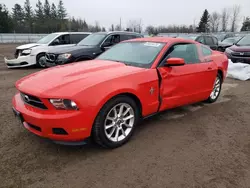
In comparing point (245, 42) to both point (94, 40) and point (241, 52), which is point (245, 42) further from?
point (94, 40)

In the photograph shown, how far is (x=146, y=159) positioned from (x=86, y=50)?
18.9ft

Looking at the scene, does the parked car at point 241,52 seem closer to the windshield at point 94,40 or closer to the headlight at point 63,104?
the windshield at point 94,40

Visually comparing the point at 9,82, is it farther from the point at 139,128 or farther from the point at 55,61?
the point at 139,128

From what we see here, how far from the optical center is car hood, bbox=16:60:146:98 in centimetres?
Result: 272

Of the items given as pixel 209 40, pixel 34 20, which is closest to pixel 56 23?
pixel 34 20

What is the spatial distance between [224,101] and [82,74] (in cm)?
394

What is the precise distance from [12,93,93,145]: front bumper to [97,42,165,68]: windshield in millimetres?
1442

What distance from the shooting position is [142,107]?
3.39 meters

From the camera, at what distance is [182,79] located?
12.9ft

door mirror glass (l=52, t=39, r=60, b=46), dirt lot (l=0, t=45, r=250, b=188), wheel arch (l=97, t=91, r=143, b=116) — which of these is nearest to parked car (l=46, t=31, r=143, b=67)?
door mirror glass (l=52, t=39, r=60, b=46)

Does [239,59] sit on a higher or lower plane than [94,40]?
lower

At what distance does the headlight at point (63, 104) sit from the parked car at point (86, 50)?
16.8 ft

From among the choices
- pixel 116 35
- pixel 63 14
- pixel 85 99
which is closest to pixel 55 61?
pixel 116 35

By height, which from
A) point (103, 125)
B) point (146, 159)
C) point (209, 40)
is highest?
point (209, 40)
